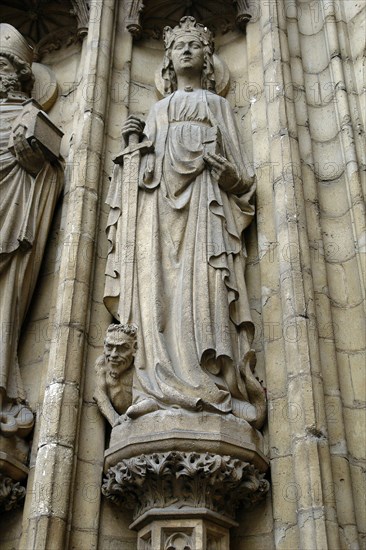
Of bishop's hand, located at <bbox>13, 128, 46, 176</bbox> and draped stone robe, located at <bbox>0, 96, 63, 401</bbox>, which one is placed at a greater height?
bishop's hand, located at <bbox>13, 128, 46, 176</bbox>

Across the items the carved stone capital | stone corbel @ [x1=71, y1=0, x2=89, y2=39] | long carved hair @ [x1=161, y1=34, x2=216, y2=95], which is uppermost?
stone corbel @ [x1=71, y1=0, x2=89, y2=39]

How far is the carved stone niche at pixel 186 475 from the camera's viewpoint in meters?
4.20

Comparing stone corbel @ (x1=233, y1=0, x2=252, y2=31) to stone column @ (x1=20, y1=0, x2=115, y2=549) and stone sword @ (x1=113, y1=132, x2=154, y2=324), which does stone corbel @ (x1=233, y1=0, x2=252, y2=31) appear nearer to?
stone column @ (x1=20, y1=0, x2=115, y2=549)

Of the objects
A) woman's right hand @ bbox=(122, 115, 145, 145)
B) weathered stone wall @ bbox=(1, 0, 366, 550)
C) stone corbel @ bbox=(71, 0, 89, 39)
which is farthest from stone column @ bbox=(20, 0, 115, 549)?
stone corbel @ bbox=(71, 0, 89, 39)

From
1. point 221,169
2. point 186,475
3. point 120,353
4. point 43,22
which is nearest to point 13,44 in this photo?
point 43,22

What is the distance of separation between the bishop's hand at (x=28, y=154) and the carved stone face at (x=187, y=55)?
1.20 m

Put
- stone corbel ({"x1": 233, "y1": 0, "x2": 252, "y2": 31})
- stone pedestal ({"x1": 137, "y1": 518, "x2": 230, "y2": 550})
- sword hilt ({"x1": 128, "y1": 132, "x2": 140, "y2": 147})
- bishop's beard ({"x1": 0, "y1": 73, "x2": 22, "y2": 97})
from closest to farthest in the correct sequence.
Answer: stone pedestal ({"x1": 137, "y1": 518, "x2": 230, "y2": 550}), sword hilt ({"x1": 128, "y1": 132, "x2": 140, "y2": 147}), bishop's beard ({"x1": 0, "y1": 73, "x2": 22, "y2": 97}), stone corbel ({"x1": 233, "y1": 0, "x2": 252, "y2": 31})

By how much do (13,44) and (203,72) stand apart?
1497 mm

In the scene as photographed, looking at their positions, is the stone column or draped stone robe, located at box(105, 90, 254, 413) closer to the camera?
the stone column

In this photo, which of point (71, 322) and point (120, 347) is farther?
point (71, 322)

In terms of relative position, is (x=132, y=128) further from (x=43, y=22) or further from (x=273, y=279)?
(x=43, y=22)

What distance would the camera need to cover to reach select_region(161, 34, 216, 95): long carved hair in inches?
239

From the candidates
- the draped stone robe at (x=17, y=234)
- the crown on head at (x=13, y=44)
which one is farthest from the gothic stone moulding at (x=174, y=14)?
the draped stone robe at (x=17, y=234)

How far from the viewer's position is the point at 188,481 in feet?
13.9
